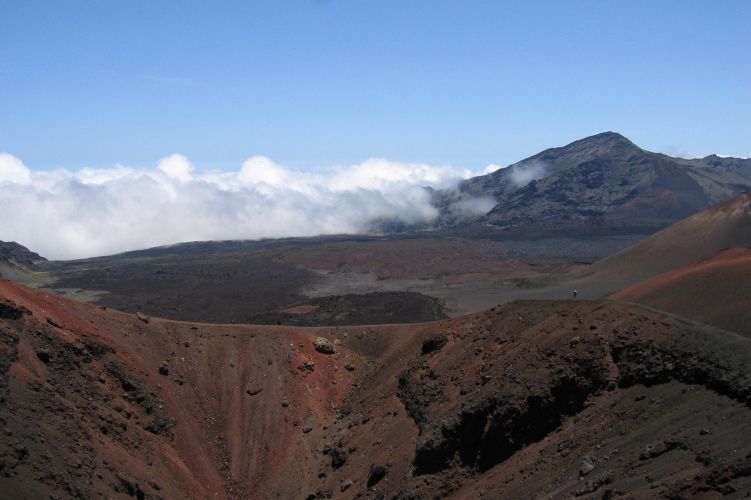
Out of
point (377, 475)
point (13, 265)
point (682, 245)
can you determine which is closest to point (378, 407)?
point (377, 475)

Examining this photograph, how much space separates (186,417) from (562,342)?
17.2 meters

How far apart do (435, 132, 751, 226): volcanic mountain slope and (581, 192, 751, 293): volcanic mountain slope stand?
62.4m

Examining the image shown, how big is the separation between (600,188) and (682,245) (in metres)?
91.4

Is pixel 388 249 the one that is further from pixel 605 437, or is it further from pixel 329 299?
pixel 605 437

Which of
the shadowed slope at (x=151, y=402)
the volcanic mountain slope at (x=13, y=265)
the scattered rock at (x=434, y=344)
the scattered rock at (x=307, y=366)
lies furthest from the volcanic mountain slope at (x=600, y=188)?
the shadowed slope at (x=151, y=402)

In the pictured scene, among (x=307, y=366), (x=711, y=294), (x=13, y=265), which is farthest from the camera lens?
(x=13, y=265)

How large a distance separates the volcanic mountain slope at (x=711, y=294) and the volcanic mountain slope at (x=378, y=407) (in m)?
14.2

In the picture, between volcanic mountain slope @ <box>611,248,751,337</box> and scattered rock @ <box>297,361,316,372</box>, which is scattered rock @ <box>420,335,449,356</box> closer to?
scattered rock @ <box>297,361,316,372</box>

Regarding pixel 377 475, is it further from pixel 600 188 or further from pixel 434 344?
pixel 600 188

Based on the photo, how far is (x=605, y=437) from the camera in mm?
17031

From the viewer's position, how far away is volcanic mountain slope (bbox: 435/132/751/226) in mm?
141375

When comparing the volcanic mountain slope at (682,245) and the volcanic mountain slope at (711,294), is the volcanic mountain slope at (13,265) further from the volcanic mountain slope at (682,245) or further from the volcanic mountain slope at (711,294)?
the volcanic mountain slope at (711,294)

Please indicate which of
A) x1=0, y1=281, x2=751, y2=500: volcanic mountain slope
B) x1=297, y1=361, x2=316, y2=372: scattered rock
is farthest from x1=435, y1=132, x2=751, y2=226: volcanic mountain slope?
x1=0, y1=281, x2=751, y2=500: volcanic mountain slope

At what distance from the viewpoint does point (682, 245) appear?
69.1 m
